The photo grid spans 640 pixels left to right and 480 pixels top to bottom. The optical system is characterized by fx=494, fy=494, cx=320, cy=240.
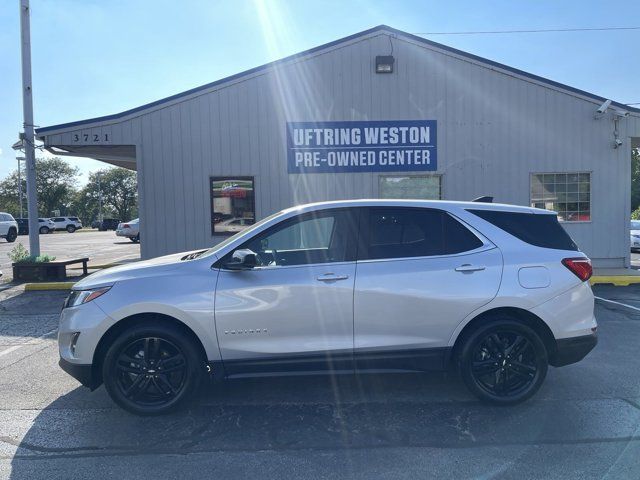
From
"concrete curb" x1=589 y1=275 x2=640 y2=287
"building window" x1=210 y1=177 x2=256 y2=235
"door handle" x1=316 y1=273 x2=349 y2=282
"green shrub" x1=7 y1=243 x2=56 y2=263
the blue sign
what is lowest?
"concrete curb" x1=589 y1=275 x2=640 y2=287

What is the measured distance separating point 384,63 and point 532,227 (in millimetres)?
8106

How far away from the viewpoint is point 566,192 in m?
11.9

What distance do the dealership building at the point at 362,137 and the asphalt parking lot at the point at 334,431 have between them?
22.7ft

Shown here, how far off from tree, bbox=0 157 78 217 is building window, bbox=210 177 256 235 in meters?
72.5

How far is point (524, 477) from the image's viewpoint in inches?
124

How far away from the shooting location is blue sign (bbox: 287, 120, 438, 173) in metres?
11.5

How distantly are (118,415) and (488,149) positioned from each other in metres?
→ 10.2

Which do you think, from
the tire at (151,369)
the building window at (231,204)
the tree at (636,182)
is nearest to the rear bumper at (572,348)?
the tire at (151,369)

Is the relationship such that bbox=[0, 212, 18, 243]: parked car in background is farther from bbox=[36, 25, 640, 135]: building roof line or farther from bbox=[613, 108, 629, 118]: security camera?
bbox=[613, 108, 629, 118]: security camera

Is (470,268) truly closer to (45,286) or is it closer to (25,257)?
(45,286)

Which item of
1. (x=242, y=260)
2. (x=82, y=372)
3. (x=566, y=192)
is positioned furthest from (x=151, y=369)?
(x=566, y=192)

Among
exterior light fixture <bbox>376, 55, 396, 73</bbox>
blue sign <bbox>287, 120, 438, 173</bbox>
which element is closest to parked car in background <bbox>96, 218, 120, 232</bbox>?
blue sign <bbox>287, 120, 438, 173</bbox>

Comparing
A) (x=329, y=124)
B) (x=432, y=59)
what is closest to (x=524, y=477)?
(x=329, y=124)

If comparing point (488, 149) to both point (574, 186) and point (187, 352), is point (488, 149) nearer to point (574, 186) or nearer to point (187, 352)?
point (574, 186)
